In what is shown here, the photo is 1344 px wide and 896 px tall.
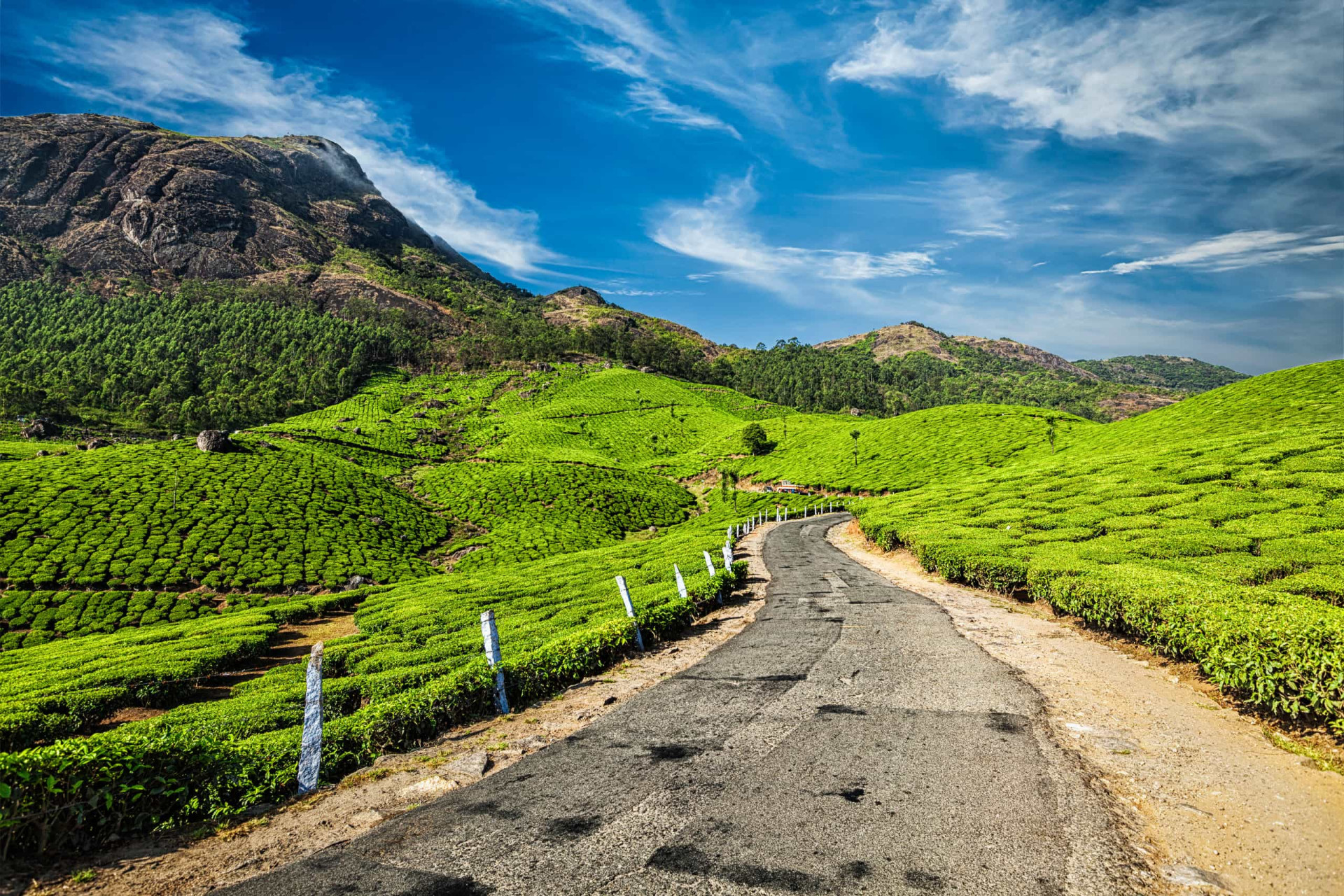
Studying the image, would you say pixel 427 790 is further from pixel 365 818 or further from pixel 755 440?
pixel 755 440

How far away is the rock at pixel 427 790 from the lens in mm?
7688

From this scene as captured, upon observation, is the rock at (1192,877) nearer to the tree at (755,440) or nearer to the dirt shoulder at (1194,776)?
the dirt shoulder at (1194,776)

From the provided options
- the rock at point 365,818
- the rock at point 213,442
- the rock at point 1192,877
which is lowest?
the rock at point 365,818

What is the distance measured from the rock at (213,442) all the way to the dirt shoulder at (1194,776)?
95.1 m

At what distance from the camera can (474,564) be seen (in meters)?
56.4

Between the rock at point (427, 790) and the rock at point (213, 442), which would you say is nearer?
the rock at point (427, 790)

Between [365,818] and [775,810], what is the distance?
544cm

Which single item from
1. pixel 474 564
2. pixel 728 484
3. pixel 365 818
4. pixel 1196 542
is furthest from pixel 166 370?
pixel 1196 542

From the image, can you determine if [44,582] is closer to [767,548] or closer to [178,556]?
[178,556]

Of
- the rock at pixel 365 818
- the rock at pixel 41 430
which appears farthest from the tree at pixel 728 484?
the rock at pixel 41 430

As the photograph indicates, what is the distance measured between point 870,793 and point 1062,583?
14.9 metres

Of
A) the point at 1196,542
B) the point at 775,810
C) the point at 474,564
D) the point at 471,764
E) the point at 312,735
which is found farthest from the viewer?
the point at 474,564

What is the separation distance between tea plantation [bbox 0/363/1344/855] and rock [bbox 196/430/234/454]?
1913 millimetres

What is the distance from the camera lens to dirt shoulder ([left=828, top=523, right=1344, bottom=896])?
5609mm
